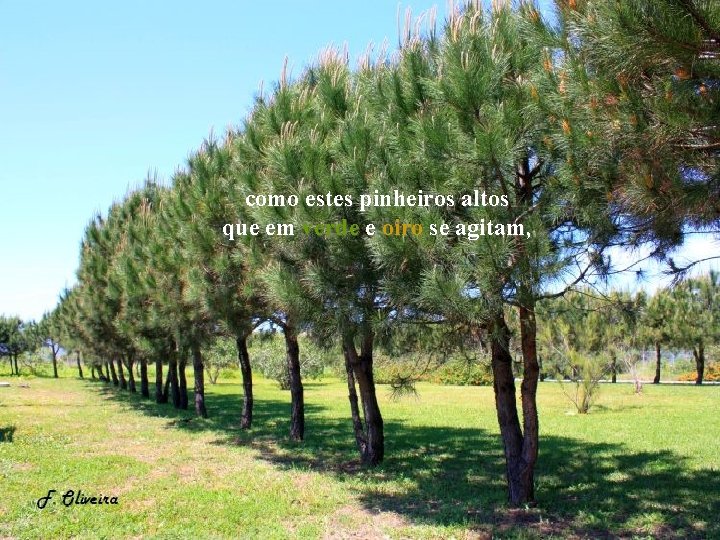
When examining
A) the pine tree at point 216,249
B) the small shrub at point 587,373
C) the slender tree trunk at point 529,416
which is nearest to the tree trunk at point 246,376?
the pine tree at point 216,249

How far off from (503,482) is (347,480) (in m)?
2.08

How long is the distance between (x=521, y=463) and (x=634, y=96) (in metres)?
4.21

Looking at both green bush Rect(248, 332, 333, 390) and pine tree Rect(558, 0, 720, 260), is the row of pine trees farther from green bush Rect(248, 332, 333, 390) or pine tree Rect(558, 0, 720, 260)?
green bush Rect(248, 332, 333, 390)

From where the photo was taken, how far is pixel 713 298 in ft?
109

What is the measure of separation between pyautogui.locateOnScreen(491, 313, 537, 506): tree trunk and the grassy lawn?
10.7 inches

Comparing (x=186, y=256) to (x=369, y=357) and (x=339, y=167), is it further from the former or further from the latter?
(x=339, y=167)

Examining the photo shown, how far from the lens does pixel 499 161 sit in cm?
500

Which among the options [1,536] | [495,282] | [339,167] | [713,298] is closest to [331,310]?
[339,167]

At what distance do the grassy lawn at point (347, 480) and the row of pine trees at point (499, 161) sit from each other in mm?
1050

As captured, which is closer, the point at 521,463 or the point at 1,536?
the point at 1,536

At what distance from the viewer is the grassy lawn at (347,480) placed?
582 centimetres

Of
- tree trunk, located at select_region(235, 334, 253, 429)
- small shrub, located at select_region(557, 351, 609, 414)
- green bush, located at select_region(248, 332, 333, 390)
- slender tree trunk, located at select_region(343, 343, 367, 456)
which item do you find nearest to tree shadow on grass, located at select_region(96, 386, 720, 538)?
slender tree trunk, located at select_region(343, 343, 367, 456)

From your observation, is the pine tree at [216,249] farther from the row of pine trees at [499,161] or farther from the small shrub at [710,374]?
the small shrub at [710,374]

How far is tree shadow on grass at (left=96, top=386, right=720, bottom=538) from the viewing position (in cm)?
589
